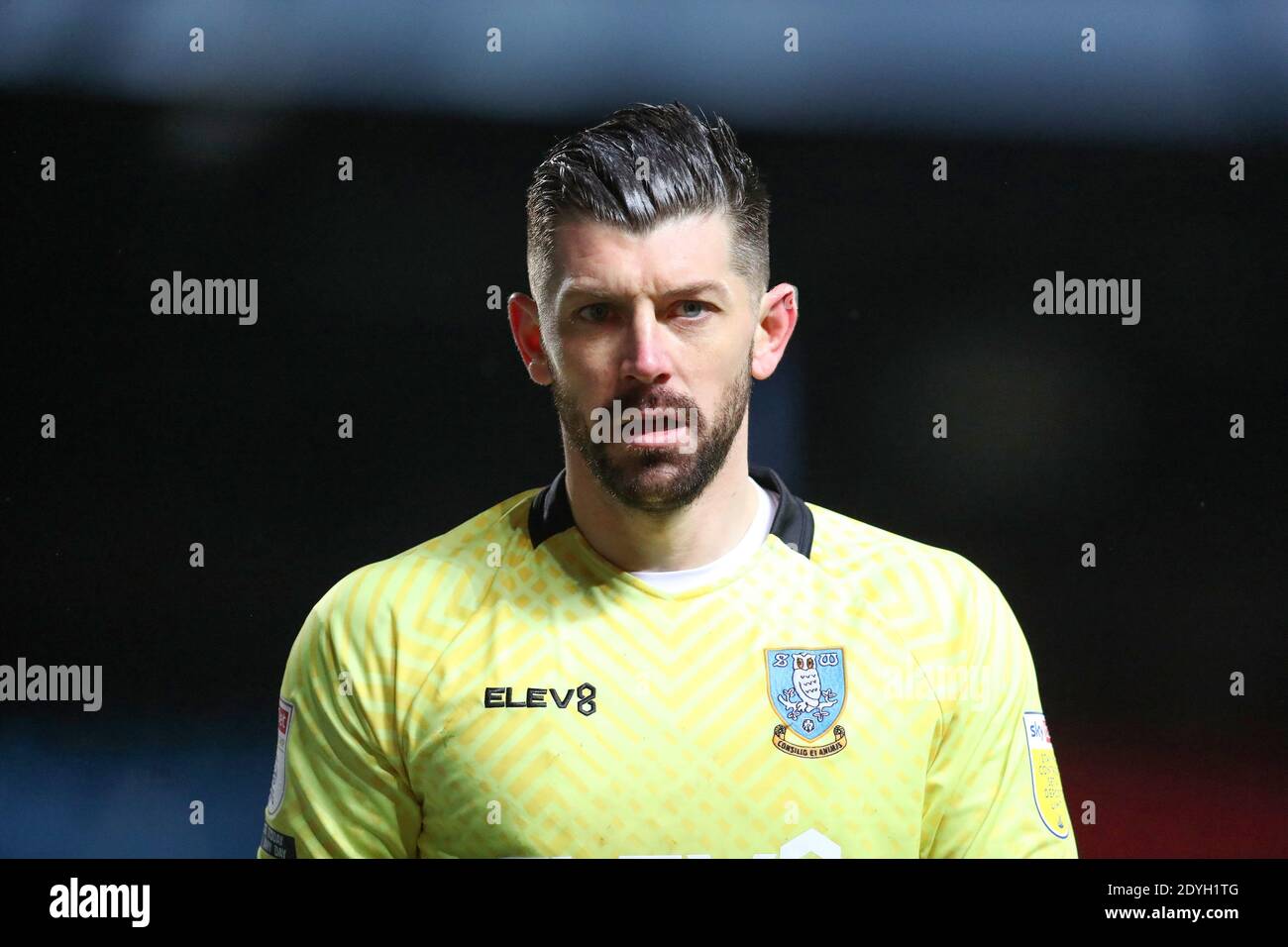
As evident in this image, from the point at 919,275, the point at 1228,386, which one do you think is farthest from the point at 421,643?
the point at 1228,386

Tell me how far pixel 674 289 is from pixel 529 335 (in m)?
0.43

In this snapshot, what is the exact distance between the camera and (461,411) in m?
3.48

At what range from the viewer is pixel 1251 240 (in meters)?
3.55

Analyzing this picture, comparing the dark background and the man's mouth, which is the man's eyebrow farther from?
the dark background

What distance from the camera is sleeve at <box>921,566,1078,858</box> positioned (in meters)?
3.05

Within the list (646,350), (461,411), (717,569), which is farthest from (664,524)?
(461,411)

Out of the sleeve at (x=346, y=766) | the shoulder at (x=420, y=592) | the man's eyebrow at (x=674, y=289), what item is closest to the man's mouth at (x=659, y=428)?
the man's eyebrow at (x=674, y=289)

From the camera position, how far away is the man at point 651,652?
9.71ft

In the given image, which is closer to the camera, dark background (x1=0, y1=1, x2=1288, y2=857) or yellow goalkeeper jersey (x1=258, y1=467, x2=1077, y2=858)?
yellow goalkeeper jersey (x1=258, y1=467, x2=1077, y2=858)

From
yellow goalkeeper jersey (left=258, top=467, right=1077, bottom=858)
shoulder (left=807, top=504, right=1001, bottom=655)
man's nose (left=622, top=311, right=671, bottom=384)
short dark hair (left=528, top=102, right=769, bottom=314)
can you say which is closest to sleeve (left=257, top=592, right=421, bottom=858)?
yellow goalkeeper jersey (left=258, top=467, right=1077, bottom=858)

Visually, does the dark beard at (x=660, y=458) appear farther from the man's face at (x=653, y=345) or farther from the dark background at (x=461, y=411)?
the dark background at (x=461, y=411)

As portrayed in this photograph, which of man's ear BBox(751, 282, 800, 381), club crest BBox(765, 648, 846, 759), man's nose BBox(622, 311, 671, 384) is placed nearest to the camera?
man's nose BBox(622, 311, 671, 384)

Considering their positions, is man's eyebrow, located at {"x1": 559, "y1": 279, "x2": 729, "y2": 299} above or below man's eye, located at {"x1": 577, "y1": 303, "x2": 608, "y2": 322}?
above

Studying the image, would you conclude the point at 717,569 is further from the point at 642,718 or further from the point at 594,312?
the point at 594,312
